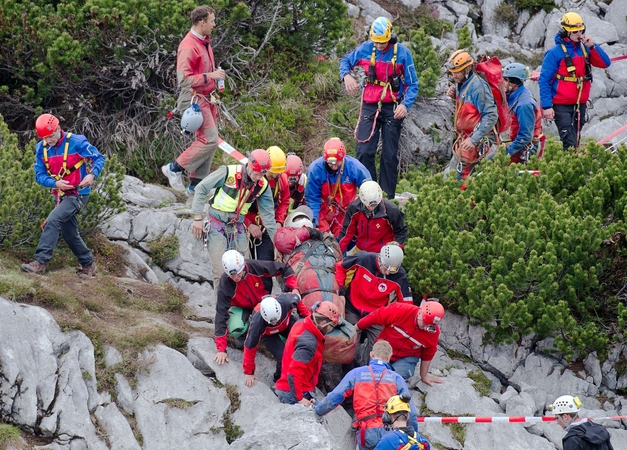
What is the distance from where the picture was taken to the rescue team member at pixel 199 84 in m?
12.2

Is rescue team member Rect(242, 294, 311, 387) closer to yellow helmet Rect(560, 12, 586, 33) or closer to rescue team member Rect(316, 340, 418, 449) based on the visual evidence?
rescue team member Rect(316, 340, 418, 449)

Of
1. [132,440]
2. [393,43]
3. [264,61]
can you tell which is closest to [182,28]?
[264,61]

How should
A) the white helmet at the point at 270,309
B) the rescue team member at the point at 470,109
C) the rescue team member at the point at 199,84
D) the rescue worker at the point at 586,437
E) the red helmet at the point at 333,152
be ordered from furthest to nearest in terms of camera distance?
the rescue team member at the point at 470,109, the rescue team member at the point at 199,84, the red helmet at the point at 333,152, the white helmet at the point at 270,309, the rescue worker at the point at 586,437

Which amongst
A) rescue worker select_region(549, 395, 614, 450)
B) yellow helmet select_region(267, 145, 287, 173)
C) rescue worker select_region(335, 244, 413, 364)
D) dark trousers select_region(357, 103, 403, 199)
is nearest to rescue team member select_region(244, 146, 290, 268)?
yellow helmet select_region(267, 145, 287, 173)

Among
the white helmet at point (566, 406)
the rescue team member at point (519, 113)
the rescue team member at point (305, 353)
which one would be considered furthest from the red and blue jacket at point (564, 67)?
the rescue team member at point (305, 353)

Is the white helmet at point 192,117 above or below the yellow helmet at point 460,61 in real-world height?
below

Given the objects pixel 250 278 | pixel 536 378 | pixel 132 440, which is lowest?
pixel 536 378

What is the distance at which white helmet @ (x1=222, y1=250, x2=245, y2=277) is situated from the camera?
33.1 feet

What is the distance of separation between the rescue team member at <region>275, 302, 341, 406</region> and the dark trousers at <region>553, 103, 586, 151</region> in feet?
21.1

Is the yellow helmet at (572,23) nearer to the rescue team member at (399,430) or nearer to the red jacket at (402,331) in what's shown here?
the red jacket at (402,331)

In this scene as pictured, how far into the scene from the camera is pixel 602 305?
12.0m

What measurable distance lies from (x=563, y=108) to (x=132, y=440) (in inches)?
348

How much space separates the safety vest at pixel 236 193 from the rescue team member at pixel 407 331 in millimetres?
2161

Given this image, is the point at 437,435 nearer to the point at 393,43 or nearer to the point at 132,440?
the point at 132,440
